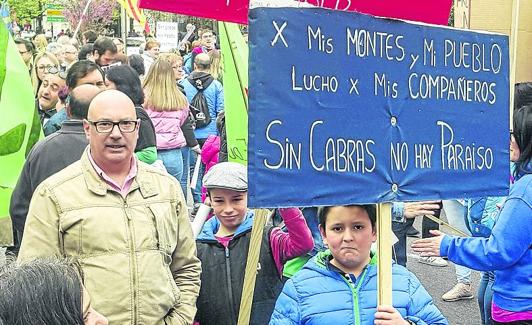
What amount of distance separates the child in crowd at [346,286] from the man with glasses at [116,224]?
1.66ft

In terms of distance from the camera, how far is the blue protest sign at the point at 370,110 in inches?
102

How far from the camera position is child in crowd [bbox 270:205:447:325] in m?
2.97

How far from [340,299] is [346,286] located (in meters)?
0.06

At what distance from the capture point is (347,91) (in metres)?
2.75

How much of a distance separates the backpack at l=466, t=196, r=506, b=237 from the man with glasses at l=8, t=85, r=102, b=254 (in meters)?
2.45

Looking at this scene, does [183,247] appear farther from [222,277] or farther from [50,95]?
Result: [50,95]

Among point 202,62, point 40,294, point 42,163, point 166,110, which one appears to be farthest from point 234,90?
point 202,62

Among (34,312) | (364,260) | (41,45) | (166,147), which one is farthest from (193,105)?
(34,312)

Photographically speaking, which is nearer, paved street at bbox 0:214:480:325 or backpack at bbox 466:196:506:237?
backpack at bbox 466:196:506:237

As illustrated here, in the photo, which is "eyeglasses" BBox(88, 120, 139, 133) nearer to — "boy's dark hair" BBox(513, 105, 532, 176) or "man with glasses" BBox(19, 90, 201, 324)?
"man with glasses" BBox(19, 90, 201, 324)

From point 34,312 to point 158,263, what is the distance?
126 cm

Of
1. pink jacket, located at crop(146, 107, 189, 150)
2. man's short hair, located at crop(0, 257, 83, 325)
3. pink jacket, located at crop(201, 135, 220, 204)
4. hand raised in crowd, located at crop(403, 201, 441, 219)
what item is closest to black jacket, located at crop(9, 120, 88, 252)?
hand raised in crowd, located at crop(403, 201, 441, 219)

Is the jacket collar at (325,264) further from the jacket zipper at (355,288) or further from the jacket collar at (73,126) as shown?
the jacket collar at (73,126)

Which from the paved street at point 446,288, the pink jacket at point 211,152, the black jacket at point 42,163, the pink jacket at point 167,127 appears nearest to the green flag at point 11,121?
the black jacket at point 42,163
